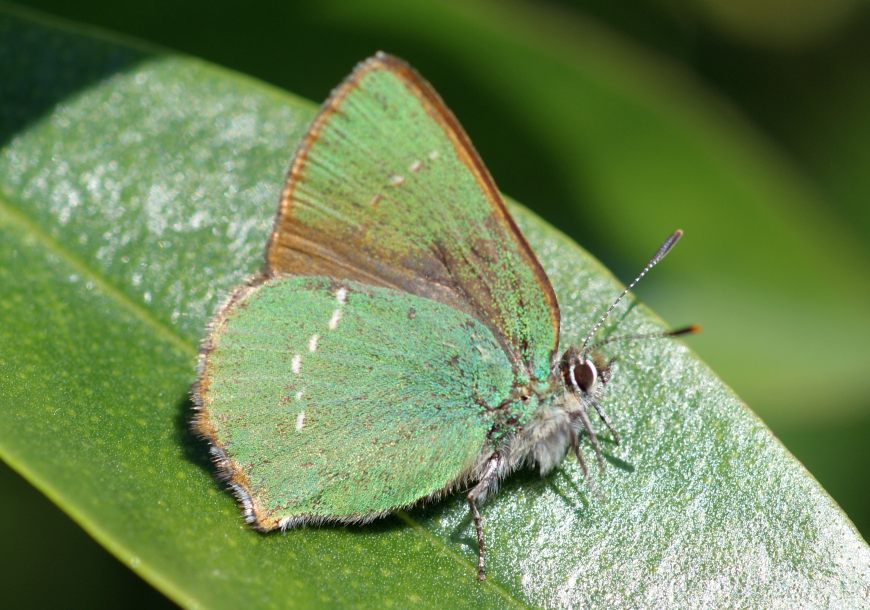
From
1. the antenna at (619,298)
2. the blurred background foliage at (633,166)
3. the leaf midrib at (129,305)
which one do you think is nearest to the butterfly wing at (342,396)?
the leaf midrib at (129,305)

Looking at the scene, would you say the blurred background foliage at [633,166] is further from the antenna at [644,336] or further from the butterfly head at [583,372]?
the butterfly head at [583,372]

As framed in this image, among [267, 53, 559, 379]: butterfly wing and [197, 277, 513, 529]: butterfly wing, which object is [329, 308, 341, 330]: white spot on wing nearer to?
[197, 277, 513, 529]: butterfly wing

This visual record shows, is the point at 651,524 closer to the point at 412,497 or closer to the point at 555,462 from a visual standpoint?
the point at 555,462

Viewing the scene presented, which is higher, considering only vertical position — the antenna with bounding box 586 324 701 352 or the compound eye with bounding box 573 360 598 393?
the antenna with bounding box 586 324 701 352

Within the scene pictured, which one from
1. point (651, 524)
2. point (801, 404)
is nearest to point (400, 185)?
point (651, 524)

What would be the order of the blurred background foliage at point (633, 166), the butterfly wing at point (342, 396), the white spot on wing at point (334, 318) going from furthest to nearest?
the blurred background foliage at point (633, 166), the white spot on wing at point (334, 318), the butterfly wing at point (342, 396)

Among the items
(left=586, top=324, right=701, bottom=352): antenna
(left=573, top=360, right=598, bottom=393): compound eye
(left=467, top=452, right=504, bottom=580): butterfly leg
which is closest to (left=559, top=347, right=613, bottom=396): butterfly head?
(left=573, top=360, right=598, bottom=393): compound eye

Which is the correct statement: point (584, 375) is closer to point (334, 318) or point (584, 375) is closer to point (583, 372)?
point (583, 372)

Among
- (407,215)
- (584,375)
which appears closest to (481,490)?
(584,375)
